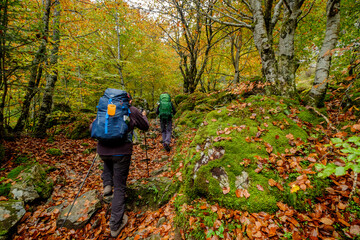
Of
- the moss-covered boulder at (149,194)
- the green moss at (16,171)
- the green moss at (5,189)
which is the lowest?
the moss-covered boulder at (149,194)

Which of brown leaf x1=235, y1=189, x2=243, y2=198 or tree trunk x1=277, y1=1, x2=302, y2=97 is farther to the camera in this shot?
tree trunk x1=277, y1=1, x2=302, y2=97

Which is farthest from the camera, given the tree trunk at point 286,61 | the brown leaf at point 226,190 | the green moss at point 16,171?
the tree trunk at point 286,61

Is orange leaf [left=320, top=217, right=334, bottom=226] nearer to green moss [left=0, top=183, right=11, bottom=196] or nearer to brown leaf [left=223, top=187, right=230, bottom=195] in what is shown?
brown leaf [left=223, top=187, right=230, bottom=195]

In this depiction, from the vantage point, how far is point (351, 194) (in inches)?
79.8

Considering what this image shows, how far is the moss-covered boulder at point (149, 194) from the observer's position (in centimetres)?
355

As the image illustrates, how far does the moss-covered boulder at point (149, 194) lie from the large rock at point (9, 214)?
228cm

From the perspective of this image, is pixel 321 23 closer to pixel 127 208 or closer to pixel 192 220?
pixel 192 220

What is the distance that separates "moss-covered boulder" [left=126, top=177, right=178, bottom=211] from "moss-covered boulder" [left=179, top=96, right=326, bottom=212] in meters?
0.71

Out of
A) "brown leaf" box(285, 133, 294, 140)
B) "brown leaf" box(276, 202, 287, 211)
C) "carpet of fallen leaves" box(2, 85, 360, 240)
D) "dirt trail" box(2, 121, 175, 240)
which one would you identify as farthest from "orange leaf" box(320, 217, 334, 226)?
"dirt trail" box(2, 121, 175, 240)

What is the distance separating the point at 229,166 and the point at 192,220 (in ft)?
4.16

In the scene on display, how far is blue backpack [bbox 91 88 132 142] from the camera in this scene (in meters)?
3.00

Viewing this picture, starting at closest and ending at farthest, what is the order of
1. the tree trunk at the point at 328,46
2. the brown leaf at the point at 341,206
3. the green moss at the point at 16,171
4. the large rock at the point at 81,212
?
the brown leaf at the point at 341,206
the large rock at the point at 81,212
the green moss at the point at 16,171
the tree trunk at the point at 328,46

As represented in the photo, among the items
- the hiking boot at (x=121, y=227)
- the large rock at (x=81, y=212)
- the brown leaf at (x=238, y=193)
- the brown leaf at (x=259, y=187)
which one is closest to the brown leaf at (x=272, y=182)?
the brown leaf at (x=259, y=187)

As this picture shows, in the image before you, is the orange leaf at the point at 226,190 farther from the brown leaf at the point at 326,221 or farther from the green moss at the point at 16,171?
the green moss at the point at 16,171
